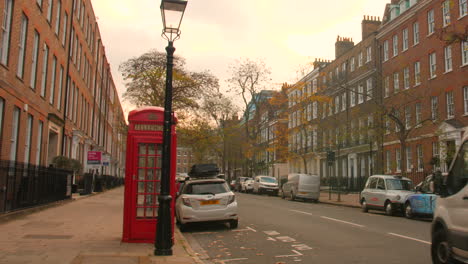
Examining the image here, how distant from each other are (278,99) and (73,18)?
22204 millimetres

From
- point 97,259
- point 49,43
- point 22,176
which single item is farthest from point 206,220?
→ point 49,43

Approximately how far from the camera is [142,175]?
397 inches

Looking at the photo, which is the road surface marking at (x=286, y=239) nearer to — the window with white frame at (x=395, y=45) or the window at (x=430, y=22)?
the window at (x=430, y=22)

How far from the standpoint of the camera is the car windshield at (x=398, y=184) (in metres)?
20.7

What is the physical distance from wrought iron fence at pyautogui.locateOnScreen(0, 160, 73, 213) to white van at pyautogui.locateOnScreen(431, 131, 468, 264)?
1181 cm

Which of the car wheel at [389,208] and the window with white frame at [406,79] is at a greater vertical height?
the window with white frame at [406,79]

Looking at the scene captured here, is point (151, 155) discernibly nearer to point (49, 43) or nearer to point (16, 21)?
point (16, 21)

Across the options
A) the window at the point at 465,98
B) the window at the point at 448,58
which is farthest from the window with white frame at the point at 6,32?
the window at the point at 448,58

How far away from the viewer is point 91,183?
31297 mm

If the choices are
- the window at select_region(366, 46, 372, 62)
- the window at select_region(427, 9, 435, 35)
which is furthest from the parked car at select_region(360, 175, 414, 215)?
the window at select_region(366, 46, 372, 62)

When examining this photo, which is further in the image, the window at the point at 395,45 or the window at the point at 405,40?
the window at the point at 395,45

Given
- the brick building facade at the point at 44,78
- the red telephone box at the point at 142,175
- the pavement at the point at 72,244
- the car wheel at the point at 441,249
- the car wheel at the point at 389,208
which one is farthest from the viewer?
the car wheel at the point at 389,208

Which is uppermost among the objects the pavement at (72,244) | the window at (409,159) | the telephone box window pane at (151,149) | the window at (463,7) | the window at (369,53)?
the window at (369,53)

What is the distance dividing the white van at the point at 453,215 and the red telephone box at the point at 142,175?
5.57 meters
